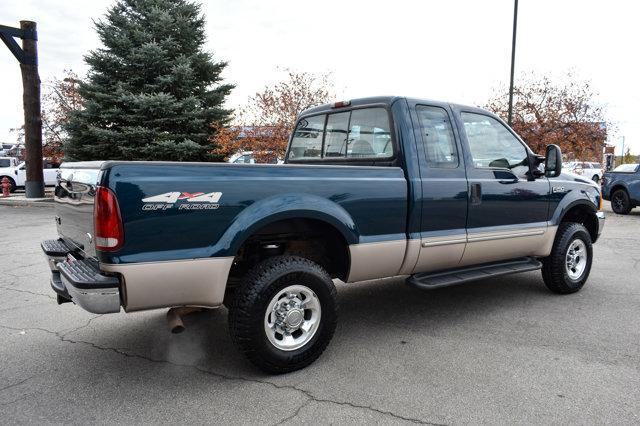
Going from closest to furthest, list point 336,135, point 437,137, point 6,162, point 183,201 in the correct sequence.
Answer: point 183,201 < point 437,137 < point 336,135 < point 6,162

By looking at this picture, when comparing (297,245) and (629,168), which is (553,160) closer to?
(297,245)

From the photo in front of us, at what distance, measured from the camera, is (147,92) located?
51.0 ft

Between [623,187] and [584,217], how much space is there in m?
10.1

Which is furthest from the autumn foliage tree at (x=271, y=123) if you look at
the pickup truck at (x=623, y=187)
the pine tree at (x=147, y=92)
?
the pickup truck at (x=623, y=187)

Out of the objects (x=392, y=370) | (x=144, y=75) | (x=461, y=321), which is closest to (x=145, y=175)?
(x=392, y=370)

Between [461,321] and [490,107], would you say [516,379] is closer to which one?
[461,321]

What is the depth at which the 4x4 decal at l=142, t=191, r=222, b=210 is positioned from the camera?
2.75 meters

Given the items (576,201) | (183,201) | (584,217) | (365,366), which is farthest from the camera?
(584,217)

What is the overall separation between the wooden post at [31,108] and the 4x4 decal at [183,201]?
16.5m

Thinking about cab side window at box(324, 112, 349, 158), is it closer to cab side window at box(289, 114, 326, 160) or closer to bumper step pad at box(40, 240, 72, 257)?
cab side window at box(289, 114, 326, 160)

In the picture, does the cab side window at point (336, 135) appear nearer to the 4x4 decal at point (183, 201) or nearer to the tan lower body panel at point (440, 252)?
the tan lower body panel at point (440, 252)

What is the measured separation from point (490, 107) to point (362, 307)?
64.4 ft

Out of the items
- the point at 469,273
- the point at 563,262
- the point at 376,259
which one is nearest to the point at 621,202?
the point at 563,262

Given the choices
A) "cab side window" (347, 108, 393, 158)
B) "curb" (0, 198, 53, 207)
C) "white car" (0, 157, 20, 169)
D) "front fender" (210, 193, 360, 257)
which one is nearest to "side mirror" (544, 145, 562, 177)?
"cab side window" (347, 108, 393, 158)
